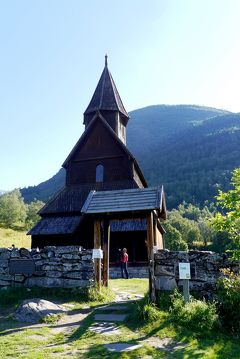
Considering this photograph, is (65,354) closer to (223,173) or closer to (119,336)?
(119,336)

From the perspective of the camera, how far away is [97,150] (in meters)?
28.5

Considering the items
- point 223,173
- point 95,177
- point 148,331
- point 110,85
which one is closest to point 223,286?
point 148,331

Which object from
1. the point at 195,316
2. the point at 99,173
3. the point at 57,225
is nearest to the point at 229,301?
the point at 195,316

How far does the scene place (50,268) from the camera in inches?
516

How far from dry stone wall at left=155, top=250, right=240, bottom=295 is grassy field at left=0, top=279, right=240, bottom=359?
1454 millimetres

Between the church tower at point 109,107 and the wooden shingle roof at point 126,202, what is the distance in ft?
57.7

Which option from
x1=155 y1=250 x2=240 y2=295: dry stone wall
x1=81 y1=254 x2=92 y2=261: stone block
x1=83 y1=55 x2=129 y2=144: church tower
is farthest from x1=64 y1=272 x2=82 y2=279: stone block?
x1=83 y1=55 x2=129 y2=144: church tower

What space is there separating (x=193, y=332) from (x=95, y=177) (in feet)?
65.7

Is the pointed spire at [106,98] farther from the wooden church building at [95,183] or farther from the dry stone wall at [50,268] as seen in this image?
the dry stone wall at [50,268]

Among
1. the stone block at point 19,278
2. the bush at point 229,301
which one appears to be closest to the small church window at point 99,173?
the stone block at point 19,278

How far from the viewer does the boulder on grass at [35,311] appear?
9.79 meters

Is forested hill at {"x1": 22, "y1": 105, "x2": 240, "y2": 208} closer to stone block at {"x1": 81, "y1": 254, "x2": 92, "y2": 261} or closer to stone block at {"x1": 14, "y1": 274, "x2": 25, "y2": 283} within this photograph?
stone block at {"x1": 81, "y1": 254, "x2": 92, "y2": 261}

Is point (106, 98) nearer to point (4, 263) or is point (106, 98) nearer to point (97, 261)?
point (4, 263)

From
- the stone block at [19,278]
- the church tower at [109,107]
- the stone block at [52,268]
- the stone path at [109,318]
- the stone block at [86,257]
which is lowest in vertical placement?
the stone path at [109,318]
